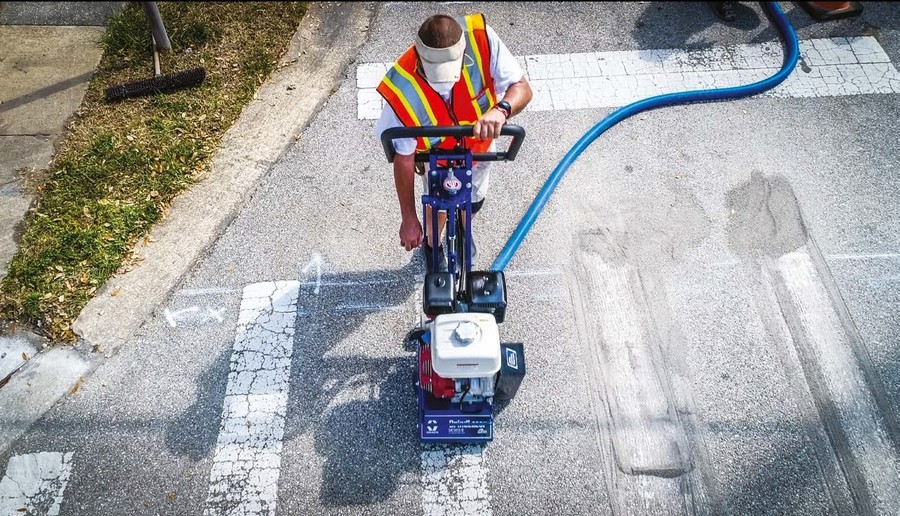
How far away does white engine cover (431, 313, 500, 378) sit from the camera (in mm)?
2896

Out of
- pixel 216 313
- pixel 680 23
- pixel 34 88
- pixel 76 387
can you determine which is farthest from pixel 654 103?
pixel 34 88

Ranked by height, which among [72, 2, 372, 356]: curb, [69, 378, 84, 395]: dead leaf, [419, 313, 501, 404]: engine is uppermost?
[419, 313, 501, 404]: engine

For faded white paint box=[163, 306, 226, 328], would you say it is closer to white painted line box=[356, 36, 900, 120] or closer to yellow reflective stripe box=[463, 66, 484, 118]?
white painted line box=[356, 36, 900, 120]

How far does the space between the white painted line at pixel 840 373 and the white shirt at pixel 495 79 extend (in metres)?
2.52

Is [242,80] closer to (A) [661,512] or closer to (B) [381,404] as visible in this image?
(B) [381,404]

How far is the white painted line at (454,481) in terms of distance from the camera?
11.3 ft

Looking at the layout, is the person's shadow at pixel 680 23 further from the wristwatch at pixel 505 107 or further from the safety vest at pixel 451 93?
the wristwatch at pixel 505 107

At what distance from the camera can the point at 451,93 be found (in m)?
3.21

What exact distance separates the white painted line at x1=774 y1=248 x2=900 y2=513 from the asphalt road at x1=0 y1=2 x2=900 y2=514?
0.05 ft

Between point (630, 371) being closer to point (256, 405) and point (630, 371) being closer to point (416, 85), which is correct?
point (416, 85)

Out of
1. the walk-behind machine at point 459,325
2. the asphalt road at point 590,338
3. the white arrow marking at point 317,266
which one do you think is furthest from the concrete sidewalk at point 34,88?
the walk-behind machine at point 459,325

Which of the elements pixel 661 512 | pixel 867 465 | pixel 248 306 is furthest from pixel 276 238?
pixel 867 465

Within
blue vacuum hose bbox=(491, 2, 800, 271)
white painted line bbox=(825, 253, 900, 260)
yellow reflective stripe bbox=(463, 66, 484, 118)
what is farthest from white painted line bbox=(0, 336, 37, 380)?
white painted line bbox=(825, 253, 900, 260)

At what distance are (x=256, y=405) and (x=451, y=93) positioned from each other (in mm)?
2288
